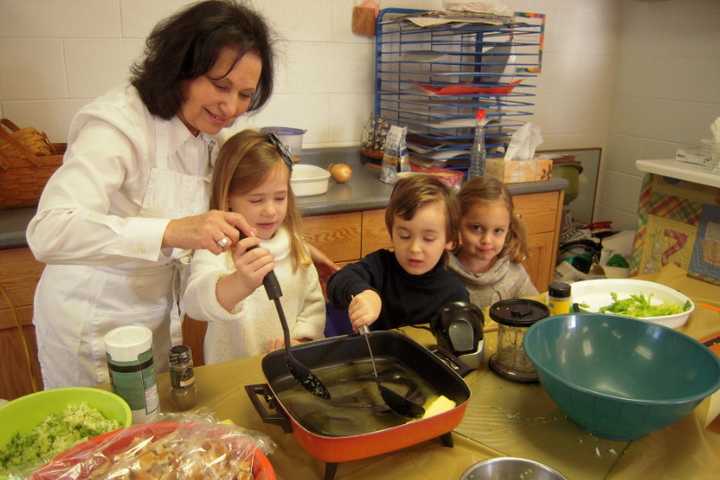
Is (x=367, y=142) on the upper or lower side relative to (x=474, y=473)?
upper

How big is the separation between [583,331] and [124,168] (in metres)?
0.90

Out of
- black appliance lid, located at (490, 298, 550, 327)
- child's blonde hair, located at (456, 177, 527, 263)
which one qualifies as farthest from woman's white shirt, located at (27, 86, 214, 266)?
child's blonde hair, located at (456, 177, 527, 263)

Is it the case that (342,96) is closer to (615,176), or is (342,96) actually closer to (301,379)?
(615,176)

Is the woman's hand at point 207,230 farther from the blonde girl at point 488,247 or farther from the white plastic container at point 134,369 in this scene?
the blonde girl at point 488,247

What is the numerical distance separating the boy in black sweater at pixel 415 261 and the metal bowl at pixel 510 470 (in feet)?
1.84

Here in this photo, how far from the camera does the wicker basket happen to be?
1.75 m

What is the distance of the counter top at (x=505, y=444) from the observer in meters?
0.83

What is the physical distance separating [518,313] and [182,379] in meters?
0.59

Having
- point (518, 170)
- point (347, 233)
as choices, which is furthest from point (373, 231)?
point (518, 170)

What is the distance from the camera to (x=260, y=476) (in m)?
0.72

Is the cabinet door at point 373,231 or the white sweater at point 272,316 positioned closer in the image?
the white sweater at point 272,316

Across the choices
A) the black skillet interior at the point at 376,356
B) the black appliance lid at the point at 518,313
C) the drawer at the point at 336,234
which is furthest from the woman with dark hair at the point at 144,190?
the drawer at the point at 336,234

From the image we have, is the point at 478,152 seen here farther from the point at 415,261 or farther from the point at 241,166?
A: the point at 241,166

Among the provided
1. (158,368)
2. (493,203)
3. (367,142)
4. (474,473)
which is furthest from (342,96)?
(474,473)
